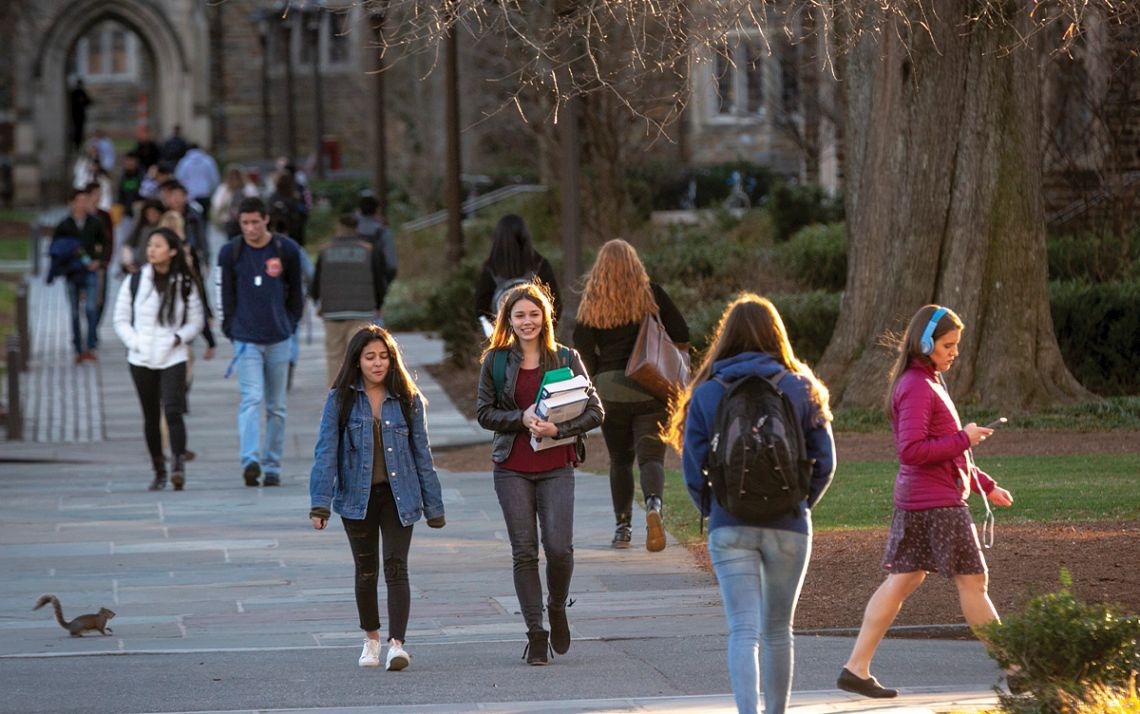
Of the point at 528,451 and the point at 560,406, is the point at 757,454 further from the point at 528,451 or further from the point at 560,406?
the point at 528,451

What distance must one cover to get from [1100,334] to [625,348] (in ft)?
26.2

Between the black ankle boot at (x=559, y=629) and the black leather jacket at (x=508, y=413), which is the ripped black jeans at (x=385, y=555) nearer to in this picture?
the black leather jacket at (x=508, y=413)

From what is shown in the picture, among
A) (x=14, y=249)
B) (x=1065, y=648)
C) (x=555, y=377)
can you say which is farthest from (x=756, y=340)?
(x=14, y=249)

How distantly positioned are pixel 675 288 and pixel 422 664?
41.6 feet

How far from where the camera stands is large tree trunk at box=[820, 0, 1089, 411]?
14.6m

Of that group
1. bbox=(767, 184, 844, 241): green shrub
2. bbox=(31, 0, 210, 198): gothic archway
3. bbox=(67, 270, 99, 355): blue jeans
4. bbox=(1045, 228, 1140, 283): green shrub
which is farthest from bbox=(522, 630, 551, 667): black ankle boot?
bbox=(31, 0, 210, 198): gothic archway

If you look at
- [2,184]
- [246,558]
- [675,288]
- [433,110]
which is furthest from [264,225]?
[2,184]

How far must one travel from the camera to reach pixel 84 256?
20234 millimetres

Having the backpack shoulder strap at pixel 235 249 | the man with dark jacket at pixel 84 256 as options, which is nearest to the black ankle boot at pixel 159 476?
the backpack shoulder strap at pixel 235 249

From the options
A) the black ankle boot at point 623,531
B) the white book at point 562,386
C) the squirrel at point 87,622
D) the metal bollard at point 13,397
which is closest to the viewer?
the white book at point 562,386

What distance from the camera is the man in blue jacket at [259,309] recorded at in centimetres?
1249

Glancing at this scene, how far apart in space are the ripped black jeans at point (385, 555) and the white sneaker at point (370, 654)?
89 millimetres

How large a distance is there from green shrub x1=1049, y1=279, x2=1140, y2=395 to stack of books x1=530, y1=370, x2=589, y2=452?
31.8ft

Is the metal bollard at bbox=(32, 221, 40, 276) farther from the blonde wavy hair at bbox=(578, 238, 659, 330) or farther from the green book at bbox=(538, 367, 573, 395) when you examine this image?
the green book at bbox=(538, 367, 573, 395)
